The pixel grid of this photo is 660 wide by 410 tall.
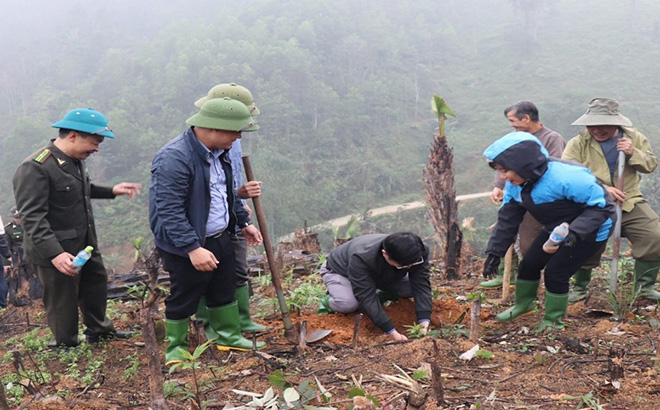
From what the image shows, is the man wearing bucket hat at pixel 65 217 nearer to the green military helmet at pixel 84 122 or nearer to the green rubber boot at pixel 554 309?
the green military helmet at pixel 84 122

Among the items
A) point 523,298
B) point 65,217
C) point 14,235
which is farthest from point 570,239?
point 14,235

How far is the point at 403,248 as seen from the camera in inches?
155

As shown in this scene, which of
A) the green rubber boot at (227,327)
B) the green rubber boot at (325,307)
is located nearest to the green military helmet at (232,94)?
the green rubber boot at (227,327)

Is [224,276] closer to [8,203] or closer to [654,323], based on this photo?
[654,323]

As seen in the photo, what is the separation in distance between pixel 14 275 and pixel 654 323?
296 inches

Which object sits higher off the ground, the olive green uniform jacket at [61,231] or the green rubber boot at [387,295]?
the olive green uniform jacket at [61,231]

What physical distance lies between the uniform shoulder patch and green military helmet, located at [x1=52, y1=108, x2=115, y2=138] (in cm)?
20

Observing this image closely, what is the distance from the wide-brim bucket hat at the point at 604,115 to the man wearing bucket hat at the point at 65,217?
3.54 metres

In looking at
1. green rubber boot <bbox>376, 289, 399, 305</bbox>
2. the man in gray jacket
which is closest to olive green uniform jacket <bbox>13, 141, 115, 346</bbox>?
the man in gray jacket

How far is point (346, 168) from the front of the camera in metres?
41.7

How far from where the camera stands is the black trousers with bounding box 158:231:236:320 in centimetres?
360

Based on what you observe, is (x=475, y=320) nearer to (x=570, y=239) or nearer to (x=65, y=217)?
(x=570, y=239)

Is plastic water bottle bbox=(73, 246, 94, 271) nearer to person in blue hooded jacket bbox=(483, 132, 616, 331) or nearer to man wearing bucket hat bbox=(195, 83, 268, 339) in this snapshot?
man wearing bucket hat bbox=(195, 83, 268, 339)

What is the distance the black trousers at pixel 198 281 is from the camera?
11.8 ft
